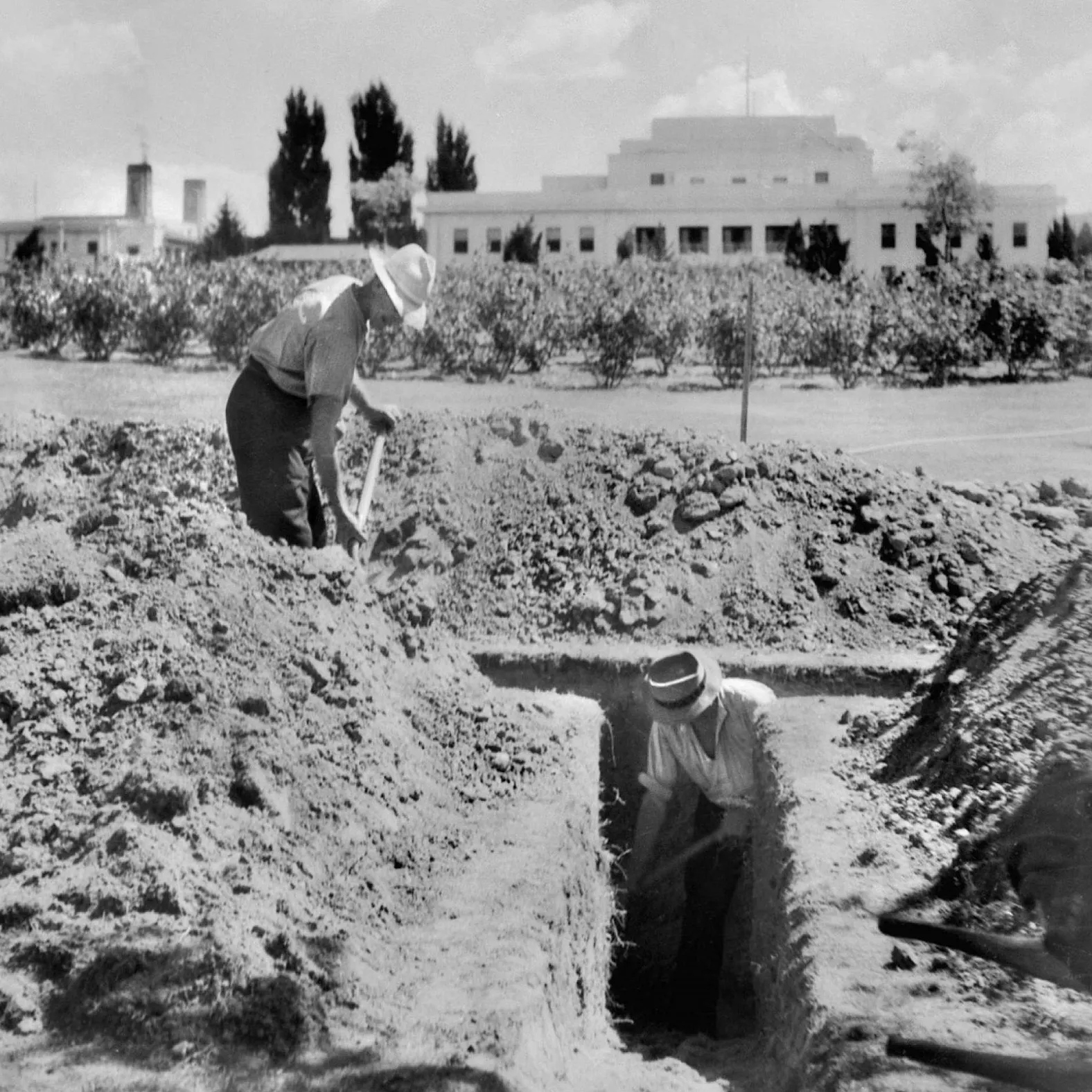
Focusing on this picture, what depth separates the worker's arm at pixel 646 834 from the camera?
513 cm

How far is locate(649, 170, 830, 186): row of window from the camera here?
30661 millimetres

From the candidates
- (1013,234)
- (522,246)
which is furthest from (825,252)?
(522,246)

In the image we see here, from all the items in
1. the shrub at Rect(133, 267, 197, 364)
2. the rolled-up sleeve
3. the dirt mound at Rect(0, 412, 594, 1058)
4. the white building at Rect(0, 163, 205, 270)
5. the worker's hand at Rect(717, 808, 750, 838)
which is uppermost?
the white building at Rect(0, 163, 205, 270)

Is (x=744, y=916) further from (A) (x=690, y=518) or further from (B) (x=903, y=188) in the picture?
(B) (x=903, y=188)

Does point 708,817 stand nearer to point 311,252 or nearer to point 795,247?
point 311,252

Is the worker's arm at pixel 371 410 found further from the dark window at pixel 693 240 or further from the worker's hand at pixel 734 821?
the dark window at pixel 693 240

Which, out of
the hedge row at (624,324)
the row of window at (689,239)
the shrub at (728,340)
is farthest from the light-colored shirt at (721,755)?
the row of window at (689,239)

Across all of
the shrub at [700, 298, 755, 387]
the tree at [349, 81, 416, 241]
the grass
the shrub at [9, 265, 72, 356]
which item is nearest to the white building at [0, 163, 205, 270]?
the shrub at [9, 265, 72, 356]

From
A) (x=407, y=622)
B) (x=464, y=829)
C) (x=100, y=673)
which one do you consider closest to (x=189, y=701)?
(x=100, y=673)

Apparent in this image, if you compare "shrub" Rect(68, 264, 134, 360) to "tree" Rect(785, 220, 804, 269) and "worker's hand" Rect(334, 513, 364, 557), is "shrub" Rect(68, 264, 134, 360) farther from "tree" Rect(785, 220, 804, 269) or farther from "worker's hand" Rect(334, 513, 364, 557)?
"tree" Rect(785, 220, 804, 269)

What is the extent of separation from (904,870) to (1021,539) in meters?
4.29

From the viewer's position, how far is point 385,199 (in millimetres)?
26453

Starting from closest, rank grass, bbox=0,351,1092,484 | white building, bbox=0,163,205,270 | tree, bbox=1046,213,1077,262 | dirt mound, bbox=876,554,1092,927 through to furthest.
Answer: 1. dirt mound, bbox=876,554,1092,927
2. grass, bbox=0,351,1092,484
3. white building, bbox=0,163,205,270
4. tree, bbox=1046,213,1077,262

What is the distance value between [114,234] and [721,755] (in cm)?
1822
